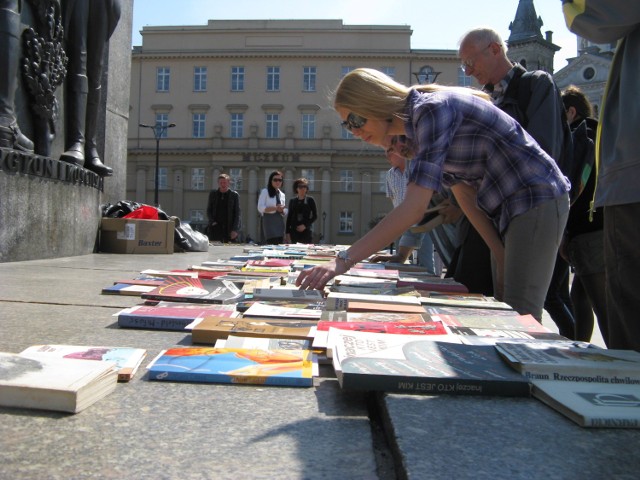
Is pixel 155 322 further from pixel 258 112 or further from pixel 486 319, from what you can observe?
pixel 258 112

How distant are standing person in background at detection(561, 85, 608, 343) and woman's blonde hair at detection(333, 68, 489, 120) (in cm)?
98

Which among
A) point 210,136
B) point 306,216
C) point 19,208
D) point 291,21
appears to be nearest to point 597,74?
point 291,21

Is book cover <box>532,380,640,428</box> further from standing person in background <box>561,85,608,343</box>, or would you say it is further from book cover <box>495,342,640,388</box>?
standing person in background <box>561,85,608,343</box>

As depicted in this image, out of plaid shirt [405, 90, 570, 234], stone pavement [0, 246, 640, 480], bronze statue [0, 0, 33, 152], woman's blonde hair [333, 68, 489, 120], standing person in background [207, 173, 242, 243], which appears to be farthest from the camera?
standing person in background [207, 173, 242, 243]

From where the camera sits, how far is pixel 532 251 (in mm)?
2691

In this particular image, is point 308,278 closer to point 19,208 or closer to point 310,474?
point 310,474

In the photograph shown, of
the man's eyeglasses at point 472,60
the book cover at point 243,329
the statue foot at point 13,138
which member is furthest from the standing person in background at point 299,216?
the book cover at point 243,329

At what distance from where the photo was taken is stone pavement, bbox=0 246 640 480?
3.45 feet

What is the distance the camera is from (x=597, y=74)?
2643 inches

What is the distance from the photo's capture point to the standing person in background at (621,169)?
1.96 meters

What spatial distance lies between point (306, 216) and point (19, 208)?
17.5 feet

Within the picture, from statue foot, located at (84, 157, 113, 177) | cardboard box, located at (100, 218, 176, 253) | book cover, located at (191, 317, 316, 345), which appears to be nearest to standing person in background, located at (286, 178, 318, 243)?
cardboard box, located at (100, 218, 176, 253)

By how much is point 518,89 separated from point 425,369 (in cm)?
240

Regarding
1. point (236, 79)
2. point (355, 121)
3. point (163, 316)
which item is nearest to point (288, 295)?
point (163, 316)
